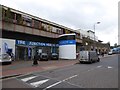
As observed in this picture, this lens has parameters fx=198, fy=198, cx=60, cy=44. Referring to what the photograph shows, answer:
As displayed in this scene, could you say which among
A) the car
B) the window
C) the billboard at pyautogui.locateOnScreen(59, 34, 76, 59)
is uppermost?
the window

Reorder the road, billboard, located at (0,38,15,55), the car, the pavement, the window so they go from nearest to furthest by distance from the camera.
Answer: the road < the pavement < the car < billboard, located at (0,38,15,55) < the window

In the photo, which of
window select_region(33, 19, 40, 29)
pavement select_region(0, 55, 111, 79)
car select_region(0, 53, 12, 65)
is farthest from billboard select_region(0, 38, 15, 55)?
window select_region(33, 19, 40, 29)

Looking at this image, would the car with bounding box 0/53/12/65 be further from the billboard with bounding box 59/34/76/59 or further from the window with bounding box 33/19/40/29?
the billboard with bounding box 59/34/76/59

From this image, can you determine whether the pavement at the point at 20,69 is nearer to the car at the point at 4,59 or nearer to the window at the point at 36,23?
the car at the point at 4,59

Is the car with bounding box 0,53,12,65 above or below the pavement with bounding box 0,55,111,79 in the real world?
above

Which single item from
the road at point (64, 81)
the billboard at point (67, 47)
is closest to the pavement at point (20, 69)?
the road at point (64, 81)

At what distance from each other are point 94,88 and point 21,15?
98.6ft

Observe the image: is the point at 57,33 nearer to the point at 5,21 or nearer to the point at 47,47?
the point at 47,47

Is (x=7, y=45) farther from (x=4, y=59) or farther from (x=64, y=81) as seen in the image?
(x=64, y=81)

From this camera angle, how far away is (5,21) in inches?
1270

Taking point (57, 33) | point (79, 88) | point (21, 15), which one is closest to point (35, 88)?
point (79, 88)

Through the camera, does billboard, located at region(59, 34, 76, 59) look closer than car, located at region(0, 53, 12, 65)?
No

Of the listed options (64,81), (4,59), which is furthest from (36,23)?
(64,81)

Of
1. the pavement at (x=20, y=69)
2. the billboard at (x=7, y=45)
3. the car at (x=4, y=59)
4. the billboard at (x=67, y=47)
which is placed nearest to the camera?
the pavement at (x=20, y=69)
